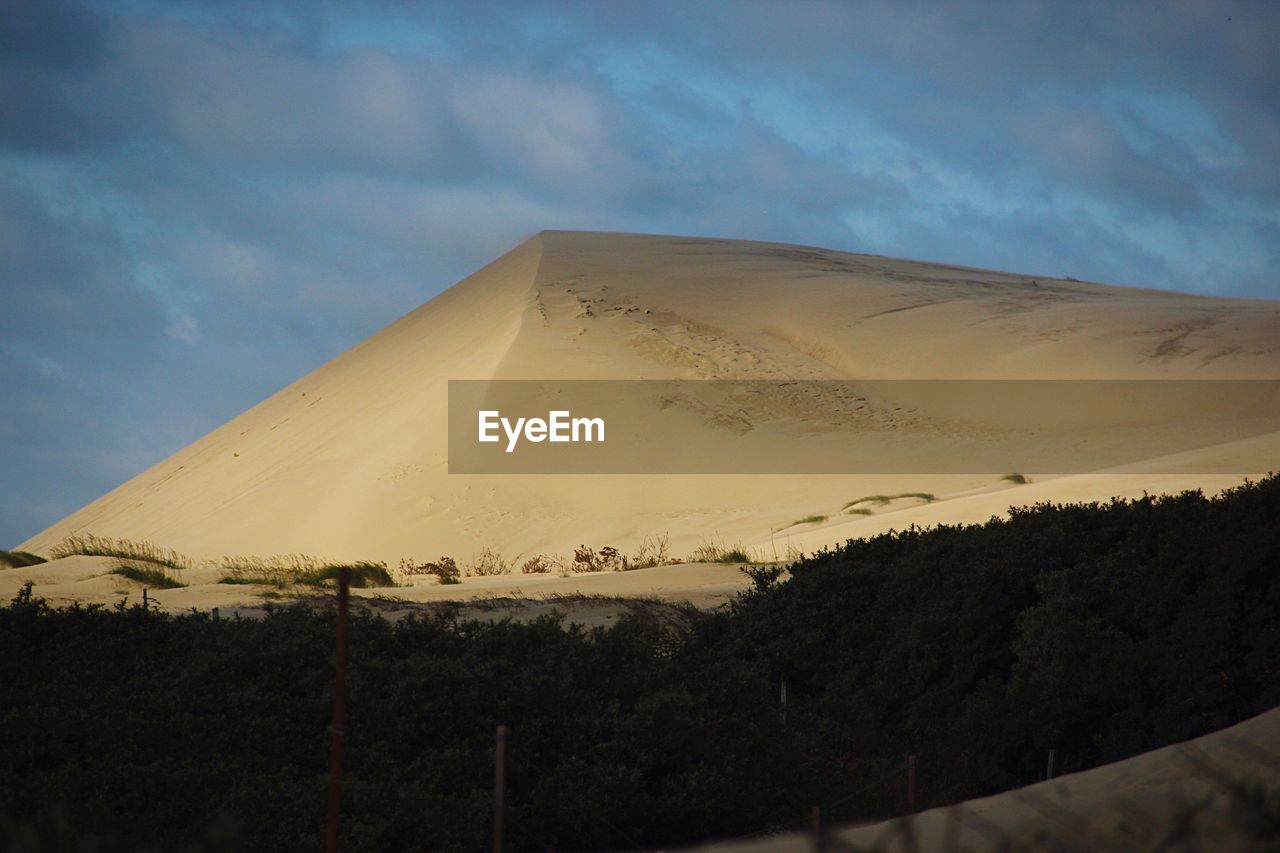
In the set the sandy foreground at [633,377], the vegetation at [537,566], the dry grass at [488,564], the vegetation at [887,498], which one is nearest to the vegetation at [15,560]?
the sandy foreground at [633,377]

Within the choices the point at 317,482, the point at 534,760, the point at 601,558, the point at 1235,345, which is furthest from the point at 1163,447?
the point at 534,760

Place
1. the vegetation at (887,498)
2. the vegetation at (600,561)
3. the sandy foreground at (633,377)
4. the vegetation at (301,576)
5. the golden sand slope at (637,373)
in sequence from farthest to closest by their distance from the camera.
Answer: the golden sand slope at (637,373) → the vegetation at (887,498) → the vegetation at (600,561) → the sandy foreground at (633,377) → the vegetation at (301,576)

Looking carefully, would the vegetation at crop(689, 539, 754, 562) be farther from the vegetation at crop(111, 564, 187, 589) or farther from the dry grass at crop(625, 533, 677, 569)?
the vegetation at crop(111, 564, 187, 589)

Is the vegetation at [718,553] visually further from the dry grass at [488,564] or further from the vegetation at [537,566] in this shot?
the dry grass at [488,564]

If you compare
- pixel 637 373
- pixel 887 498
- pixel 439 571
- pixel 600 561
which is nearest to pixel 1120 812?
pixel 439 571

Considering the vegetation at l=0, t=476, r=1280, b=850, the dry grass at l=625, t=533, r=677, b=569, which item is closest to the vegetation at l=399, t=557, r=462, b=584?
the dry grass at l=625, t=533, r=677, b=569

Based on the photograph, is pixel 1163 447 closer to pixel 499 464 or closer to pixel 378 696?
pixel 499 464
